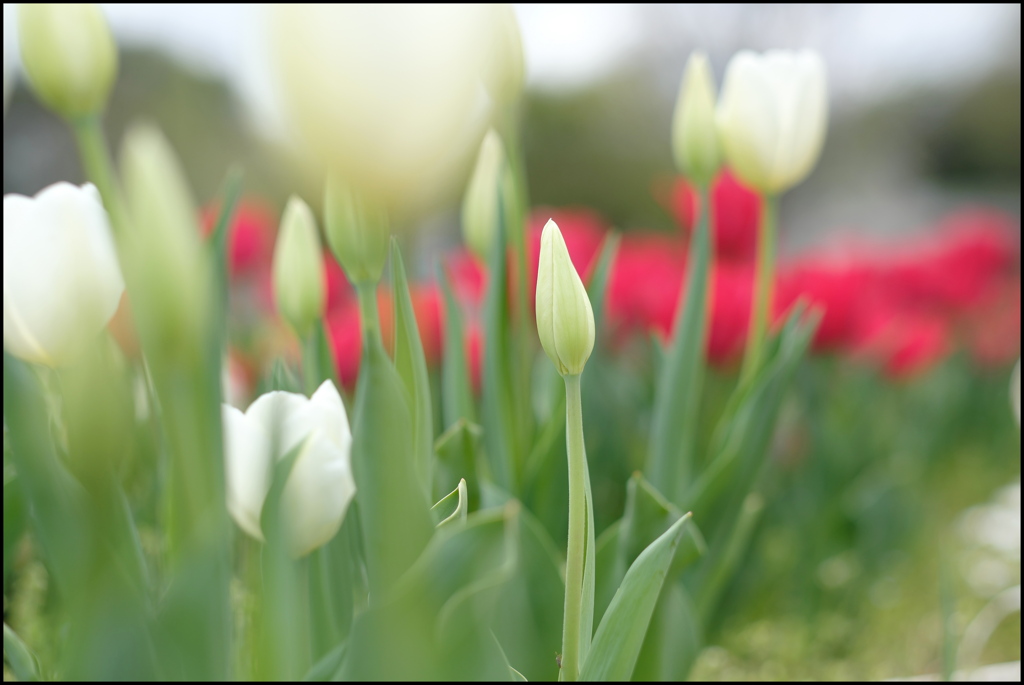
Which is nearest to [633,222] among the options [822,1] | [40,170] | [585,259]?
[822,1]

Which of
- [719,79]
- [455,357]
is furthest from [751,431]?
[719,79]

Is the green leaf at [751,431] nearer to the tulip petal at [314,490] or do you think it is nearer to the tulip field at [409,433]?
the tulip field at [409,433]

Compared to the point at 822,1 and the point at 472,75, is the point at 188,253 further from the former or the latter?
the point at 822,1

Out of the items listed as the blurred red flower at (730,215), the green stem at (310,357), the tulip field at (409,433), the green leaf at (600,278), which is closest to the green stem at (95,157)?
the tulip field at (409,433)

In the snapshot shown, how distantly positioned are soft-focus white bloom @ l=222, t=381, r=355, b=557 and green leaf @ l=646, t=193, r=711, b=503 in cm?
25

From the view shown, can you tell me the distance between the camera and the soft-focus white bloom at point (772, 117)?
456 mm

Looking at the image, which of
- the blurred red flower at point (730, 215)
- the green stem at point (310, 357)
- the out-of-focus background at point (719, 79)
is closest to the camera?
the green stem at point (310, 357)

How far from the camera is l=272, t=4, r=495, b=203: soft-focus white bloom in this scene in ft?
0.52

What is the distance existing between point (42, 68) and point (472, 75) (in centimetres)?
16

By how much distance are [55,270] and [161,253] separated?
91 millimetres

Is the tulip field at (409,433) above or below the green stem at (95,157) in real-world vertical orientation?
below

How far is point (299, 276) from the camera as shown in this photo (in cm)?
33

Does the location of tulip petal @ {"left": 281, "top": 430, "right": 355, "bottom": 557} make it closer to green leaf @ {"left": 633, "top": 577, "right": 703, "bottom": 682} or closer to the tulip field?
the tulip field

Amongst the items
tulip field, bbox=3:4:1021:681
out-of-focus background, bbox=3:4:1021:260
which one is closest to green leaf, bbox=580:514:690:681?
tulip field, bbox=3:4:1021:681
